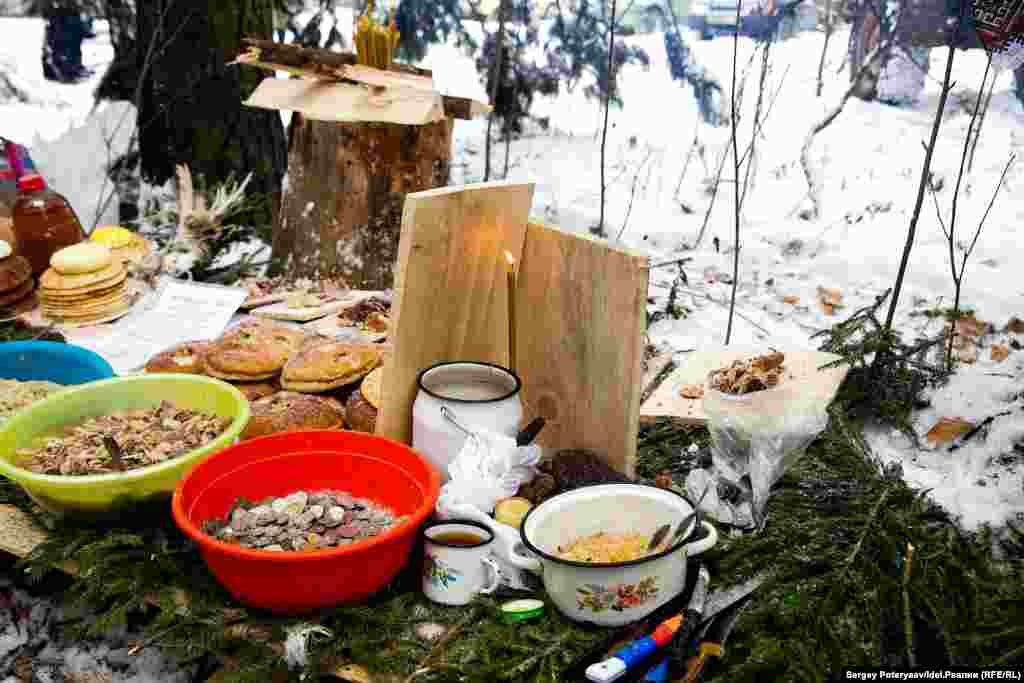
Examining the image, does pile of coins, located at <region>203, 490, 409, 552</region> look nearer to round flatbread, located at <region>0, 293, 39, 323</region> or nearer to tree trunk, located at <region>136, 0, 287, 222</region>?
round flatbread, located at <region>0, 293, 39, 323</region>

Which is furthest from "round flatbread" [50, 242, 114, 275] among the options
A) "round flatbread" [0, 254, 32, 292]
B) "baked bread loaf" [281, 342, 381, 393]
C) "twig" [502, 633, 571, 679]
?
"twig" [502, 633, 571, 679]

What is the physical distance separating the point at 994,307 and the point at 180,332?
325cm

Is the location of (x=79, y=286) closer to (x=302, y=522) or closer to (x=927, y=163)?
(x=302, y=522)

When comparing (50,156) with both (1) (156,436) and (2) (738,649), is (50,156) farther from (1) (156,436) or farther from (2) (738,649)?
(2) (738,649)

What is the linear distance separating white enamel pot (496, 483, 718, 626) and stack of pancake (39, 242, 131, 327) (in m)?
2.14

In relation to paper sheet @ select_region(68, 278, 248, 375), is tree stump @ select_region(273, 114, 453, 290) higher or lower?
higher

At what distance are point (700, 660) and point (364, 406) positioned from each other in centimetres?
117

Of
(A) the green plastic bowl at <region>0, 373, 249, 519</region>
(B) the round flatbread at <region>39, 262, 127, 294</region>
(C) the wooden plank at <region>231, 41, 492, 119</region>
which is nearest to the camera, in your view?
(A) the green plastic bowl at <region>0, 373, 249, 519</region>

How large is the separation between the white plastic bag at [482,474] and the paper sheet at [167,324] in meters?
1.50

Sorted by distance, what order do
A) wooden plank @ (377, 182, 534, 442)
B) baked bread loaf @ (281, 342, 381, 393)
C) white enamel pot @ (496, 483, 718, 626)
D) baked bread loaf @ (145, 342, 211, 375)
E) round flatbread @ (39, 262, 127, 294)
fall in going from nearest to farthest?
white enamel pot @ (496, 483, 718, 626), wooden plank @ (377, 182, 534, 442), baked bread loaf @ (281, 342, 381, 393), baked bread loaf @ (145, 342, 211, 375), round flatbread @ (39, 262, 127, 294)

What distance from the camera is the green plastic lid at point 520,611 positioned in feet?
5.71

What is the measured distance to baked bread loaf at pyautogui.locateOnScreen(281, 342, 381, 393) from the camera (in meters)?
2.56

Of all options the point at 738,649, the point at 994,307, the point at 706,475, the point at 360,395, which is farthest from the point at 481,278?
the point at 994,307

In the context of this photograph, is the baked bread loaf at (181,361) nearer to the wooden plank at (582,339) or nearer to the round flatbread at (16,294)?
the round flatbread at (16,294)
